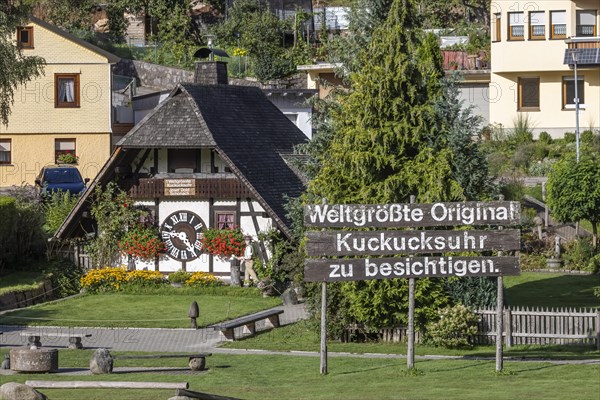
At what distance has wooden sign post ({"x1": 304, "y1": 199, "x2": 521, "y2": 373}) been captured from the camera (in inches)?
998

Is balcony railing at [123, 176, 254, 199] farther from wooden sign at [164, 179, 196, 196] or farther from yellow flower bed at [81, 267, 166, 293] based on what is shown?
yellow flower bed at [81, 267, 166, 293]

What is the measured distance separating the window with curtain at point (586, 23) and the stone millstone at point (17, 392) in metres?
46.1

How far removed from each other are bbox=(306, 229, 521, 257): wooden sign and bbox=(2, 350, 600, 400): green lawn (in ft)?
7.26

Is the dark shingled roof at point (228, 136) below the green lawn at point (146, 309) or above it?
above

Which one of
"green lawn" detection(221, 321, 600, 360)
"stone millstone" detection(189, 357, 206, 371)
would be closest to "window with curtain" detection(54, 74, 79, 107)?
"green lawn" detection(221, 321, 600, 360)

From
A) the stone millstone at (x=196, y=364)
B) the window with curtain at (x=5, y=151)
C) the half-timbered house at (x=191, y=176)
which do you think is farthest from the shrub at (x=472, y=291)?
the window with curtain at (x=5, y=151)

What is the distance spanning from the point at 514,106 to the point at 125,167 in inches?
1023

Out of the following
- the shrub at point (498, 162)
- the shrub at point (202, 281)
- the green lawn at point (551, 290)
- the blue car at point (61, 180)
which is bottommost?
the green lawn at point (551, 290)

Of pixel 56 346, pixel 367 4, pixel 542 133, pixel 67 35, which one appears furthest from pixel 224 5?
pixel 56 346

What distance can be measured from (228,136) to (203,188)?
1841 millimetres

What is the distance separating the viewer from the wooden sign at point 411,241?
83.5ft

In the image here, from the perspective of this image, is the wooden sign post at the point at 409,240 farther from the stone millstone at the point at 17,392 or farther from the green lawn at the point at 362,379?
the stone millstone at the point at 17,392

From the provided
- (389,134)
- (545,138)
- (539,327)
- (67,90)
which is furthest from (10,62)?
(545,138)

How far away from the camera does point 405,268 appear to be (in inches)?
1007
